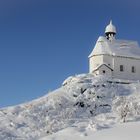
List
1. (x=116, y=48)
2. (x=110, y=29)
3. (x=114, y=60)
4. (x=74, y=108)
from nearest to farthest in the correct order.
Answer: (x=74, y=108) → (x=114, y=60) → (x=116, y=48) → (x=110, y=29)

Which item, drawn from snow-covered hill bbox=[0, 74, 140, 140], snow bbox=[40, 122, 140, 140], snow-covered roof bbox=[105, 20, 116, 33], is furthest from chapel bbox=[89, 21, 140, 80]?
snow bbox=[40, 122, 140, 140]

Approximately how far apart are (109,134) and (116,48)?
66.1m

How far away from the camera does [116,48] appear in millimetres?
98125

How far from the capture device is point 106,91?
278 ft

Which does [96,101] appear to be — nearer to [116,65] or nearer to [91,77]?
[91,77]

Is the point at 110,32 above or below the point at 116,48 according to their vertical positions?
above

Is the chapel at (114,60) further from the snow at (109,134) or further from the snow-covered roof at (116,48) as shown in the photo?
the snow at (109,134)

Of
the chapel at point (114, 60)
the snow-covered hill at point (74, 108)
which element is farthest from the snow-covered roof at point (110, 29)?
the snow-covered hill at point (74, 108)

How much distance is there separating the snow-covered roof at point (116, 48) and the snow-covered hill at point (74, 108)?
742cm

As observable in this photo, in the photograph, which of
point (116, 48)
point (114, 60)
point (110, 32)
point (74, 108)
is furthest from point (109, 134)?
point (110, 32)

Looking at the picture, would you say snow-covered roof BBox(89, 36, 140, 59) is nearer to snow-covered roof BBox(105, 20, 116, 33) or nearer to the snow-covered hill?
snow-covered roof BBox(105, 20, 116, 33)

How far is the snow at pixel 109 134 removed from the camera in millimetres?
31953

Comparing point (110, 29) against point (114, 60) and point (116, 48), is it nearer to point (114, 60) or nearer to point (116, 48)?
point (116, 48)

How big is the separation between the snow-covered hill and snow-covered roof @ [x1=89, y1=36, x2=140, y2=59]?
24.3 feet
